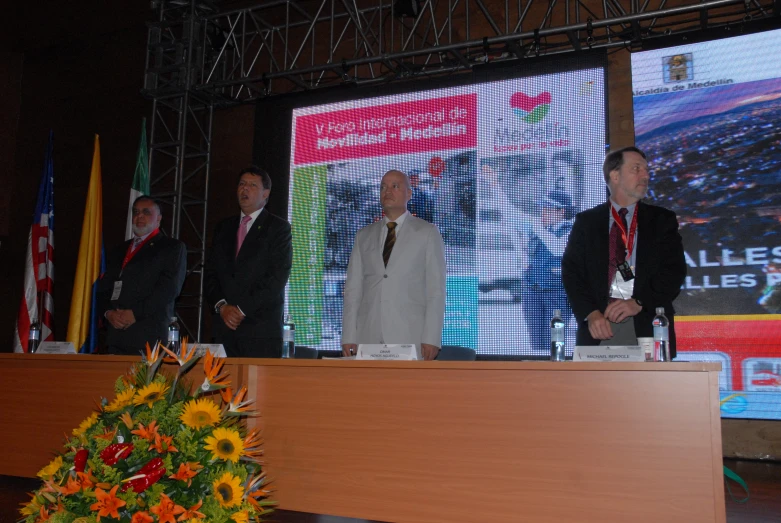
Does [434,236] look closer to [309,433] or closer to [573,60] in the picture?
[309,433]

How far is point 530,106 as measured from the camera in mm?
4301

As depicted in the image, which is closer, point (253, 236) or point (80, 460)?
point (80, 460)

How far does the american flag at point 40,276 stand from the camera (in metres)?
5.17

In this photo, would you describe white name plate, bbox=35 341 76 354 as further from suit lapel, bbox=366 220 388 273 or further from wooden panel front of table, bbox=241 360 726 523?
suit lapel, bbox=366 220 388 273

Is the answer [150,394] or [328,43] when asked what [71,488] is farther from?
[328,43]

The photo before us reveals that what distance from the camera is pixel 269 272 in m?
2.92

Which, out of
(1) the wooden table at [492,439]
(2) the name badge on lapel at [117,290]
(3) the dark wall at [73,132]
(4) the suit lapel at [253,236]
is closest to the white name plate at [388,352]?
(1) the wooden table at [492,439]

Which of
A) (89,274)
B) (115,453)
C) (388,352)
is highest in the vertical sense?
(89,274)

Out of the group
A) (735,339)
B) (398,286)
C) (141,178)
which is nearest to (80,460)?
(398,286)

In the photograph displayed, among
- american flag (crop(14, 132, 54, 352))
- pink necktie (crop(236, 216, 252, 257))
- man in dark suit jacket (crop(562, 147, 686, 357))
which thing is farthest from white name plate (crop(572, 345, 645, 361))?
american flag (crop(14, 132, 54, 352))

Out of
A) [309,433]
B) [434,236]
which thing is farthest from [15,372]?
[434,236]

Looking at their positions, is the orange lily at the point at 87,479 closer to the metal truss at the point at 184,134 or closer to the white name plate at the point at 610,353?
the white name plate at the point at 610,353

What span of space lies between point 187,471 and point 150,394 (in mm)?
167

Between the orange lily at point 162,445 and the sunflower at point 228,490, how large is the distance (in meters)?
0.09
